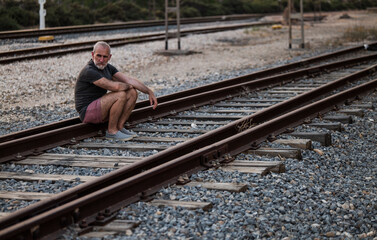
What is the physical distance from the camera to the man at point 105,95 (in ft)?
26.2

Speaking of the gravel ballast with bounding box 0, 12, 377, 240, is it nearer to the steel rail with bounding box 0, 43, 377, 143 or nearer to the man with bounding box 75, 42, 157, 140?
the steel rail with bounding box 0, 43, 377, 143

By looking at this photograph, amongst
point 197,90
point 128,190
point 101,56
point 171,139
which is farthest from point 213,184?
point 197,90

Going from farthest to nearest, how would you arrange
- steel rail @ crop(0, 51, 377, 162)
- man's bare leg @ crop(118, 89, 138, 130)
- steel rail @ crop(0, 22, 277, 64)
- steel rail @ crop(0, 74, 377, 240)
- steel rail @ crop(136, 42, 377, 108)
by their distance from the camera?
steel rail @ crop(0, 22, 277, 64) → steel rail @ crop(136, 42, 377, 108) → man's bare leg @ crop(118, 89, 138, 130) → steel rail @ crop(0, 51, 377, 162) → steel rail @ crop(0, 74, 377, 240)

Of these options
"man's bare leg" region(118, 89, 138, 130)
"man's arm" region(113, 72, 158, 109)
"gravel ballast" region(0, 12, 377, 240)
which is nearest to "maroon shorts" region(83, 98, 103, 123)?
"man's bare leg" region(118, 89, 138, 130)

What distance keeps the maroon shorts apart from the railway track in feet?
0.36

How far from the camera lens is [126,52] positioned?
65.2 feet

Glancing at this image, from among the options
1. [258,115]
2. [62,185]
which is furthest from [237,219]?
[258,115]

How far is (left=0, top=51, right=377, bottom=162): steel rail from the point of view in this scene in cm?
717

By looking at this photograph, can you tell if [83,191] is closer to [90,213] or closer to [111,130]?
[90,213]

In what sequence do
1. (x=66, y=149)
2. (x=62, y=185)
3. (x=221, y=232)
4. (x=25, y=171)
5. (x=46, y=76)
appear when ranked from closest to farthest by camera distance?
1. (x=221, y=232)
2. (x=62, y=185)
3. (x=25, y=171)
4. (x=66, y=149)
5. (x=46, y=76)

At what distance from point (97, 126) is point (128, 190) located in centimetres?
313

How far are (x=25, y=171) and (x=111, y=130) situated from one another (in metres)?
1.76

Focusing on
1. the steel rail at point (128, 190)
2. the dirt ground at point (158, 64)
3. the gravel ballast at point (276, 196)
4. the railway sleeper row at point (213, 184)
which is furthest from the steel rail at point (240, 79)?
the railway sleeper row at point (213, 184)

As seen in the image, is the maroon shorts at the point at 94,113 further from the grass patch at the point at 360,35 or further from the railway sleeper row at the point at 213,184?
the grass patch at the point at 360,35
